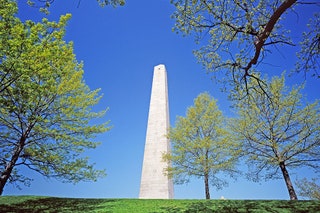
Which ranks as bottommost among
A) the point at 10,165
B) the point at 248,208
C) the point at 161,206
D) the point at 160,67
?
the point at 248,208

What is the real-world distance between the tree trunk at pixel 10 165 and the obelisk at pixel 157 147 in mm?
9897

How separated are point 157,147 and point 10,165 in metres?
11.0

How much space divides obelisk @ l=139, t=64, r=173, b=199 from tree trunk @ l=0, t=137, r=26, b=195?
990 cm

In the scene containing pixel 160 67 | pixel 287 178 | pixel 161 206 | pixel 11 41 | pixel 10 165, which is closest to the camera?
pixel 11 41

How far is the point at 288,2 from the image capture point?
17.0ft

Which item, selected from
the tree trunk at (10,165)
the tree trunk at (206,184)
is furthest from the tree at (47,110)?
the tree trunk at (206,184)

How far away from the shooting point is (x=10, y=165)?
41.6 feet

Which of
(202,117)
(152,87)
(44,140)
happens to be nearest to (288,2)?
(44,140)

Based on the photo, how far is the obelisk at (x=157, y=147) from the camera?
760 inches

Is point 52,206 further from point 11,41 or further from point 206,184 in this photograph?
point 206,184

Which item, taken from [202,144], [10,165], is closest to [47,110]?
[10,165]

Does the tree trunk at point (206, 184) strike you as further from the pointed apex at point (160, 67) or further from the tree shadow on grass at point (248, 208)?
the pointed apex at point (160, 67)

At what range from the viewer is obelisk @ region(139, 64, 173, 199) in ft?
63.4

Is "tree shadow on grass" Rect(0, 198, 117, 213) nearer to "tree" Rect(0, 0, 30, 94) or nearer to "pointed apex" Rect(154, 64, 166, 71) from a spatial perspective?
"tree" Rect(0, 0, 30, 94)
